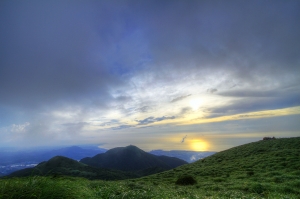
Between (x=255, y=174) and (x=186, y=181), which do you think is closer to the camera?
(x=255, y=174)

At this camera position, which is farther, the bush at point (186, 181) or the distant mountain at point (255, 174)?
the bush at point (186, 181)

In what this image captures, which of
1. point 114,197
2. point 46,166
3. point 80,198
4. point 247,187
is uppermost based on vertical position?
point 80,198

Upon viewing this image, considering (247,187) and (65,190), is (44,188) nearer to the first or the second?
(65,190)

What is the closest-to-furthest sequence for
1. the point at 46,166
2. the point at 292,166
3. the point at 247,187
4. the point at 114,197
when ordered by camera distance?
the point at 114,197, the point at 247,187, the point at 292,166, the point at 46,166

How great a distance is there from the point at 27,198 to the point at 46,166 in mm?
196712

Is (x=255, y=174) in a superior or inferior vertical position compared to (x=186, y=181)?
superior

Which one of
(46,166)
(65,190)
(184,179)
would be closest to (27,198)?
(65,190)

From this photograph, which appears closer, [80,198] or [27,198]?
[27,198]

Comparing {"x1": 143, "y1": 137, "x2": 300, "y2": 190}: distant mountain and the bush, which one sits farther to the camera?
the bush

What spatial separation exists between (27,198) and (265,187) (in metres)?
21.2

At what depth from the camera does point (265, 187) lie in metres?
18.2

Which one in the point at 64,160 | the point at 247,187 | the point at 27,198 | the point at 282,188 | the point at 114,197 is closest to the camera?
the point at 27,198

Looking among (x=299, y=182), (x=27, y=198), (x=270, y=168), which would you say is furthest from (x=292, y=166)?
(x=27, y=198)

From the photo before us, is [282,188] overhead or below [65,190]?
below
